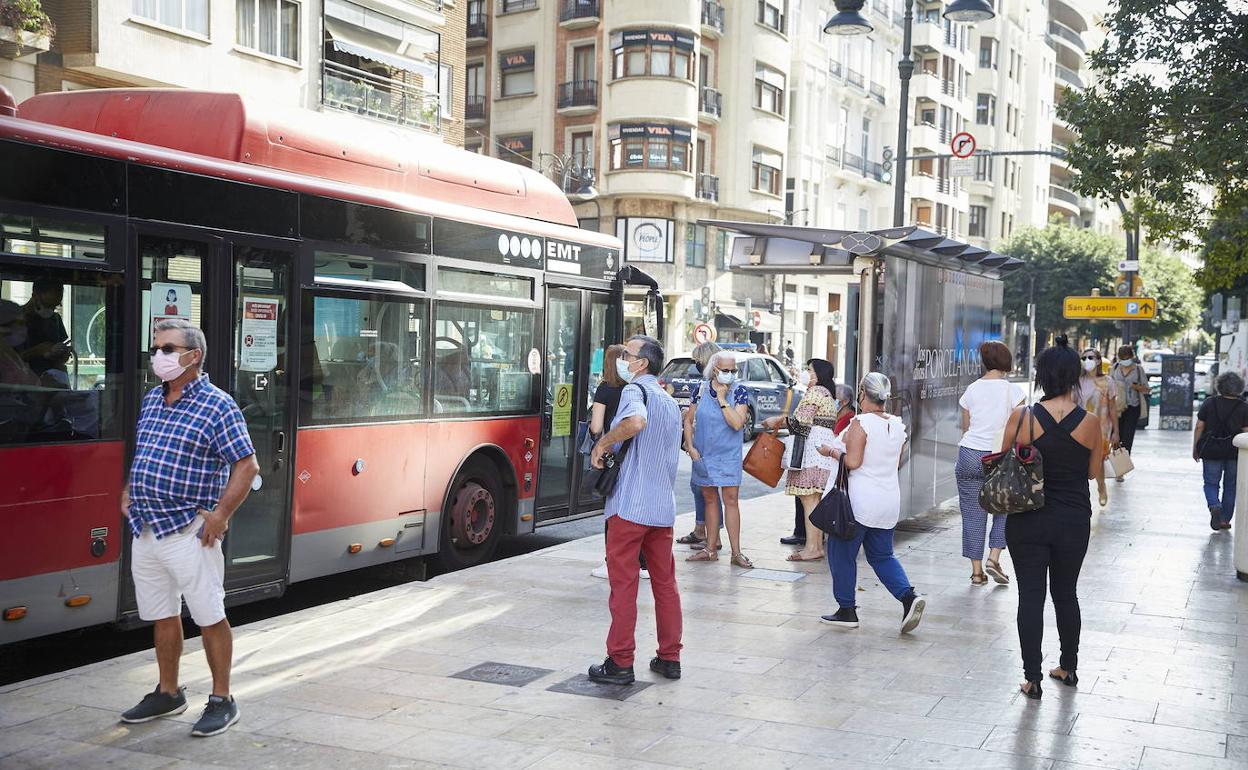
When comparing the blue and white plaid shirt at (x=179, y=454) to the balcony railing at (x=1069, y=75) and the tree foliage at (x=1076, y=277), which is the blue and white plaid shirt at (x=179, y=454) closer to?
the tree foliage at (x=1076, y=277)

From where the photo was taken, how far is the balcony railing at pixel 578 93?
4497cm

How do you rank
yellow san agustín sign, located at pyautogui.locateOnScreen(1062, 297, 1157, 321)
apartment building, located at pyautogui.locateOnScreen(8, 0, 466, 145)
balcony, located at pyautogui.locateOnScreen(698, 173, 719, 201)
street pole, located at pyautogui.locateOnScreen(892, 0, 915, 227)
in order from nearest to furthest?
1. street pole, located at pyautogui.locateOnScreen(892, 0, 915, 227)
2. apartment building, located at pyautogui.locateOnScreen(8, 0, 466, 145)
3. yellow san agustín sign, located at pyautogui.locateOnScreen(1062, 297, 1157, 321)
4. balcony, located at pyautogui.locateOnScreen(698, 173, 719, 201)

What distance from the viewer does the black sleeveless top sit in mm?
6609

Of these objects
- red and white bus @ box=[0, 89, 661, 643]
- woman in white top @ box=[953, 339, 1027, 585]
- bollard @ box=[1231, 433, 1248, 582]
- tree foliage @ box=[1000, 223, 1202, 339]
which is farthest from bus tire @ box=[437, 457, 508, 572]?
tree foliage @ box=[1000, 223, 1202, 339]

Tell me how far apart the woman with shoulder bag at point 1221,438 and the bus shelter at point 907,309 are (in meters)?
2.54

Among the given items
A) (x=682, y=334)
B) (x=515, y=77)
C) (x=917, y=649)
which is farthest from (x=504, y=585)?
(x=515, y=77)

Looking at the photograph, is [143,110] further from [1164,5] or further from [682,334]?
[682,334]

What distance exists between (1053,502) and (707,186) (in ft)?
132

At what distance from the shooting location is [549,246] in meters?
11.4

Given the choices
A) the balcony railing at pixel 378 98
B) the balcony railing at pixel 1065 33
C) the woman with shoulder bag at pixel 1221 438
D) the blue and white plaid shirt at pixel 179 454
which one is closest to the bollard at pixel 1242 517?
the woman with shoulder bag at pixel 1221 438

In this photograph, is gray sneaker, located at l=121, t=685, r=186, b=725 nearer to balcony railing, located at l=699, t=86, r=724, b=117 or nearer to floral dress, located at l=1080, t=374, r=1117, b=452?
floral dress, located at l=1080, t=374, r=1117, b=452

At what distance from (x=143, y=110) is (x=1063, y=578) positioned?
638 cm

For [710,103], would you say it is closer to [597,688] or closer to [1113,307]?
[1113,307]

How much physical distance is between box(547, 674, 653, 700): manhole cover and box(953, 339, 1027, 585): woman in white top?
13.8 feet
